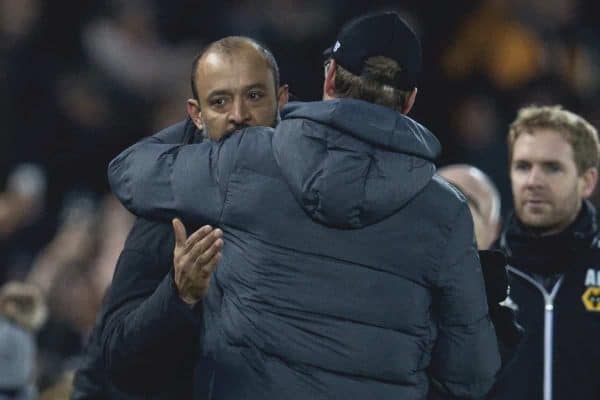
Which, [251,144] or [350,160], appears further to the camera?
[251,144]

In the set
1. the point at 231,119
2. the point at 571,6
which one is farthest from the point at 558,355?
the point at 571,6

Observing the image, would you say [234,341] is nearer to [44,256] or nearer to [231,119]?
[231,119]

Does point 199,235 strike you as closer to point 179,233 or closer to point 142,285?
point 179,233

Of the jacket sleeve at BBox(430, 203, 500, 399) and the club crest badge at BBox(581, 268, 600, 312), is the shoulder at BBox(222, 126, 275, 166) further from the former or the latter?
the club crest badge at BBox(581, 268, 600, 312)

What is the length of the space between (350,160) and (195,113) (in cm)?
73

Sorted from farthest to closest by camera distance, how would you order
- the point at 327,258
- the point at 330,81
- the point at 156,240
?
the point at 156,240 < the point at 330,81 < the point at 327,258

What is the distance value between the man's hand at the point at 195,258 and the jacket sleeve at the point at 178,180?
0.08 metres

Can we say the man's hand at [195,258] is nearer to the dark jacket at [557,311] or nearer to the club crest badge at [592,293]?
the dark jacket at [557,311]

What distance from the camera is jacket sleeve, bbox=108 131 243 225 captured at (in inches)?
121

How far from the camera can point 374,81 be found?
10.2ft

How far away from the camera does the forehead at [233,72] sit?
346cm

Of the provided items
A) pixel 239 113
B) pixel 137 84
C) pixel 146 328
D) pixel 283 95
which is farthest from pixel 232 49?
pixel 137 84

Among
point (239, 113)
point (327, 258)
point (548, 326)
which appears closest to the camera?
point (327, 258)

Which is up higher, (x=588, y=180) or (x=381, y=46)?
(x=381, y=46)
